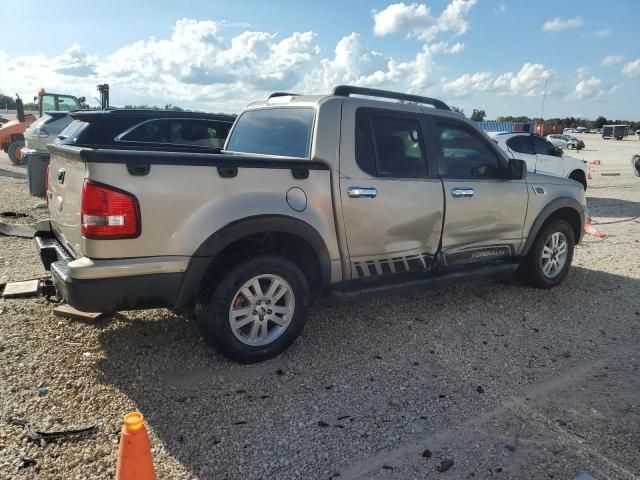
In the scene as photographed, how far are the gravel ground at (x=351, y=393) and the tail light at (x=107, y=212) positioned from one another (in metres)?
1.04

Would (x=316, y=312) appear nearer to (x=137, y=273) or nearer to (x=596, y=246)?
(x=137, y=273)

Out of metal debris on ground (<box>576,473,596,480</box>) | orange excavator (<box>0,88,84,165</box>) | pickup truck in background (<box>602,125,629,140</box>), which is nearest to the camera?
metal debris on ground (<box>576,473,596,480</box>)

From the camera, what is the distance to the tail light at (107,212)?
9.78 feet

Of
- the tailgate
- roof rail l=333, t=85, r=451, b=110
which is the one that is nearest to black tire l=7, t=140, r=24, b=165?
the tailgate

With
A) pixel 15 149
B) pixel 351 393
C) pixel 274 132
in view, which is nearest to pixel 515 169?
pixel 274 132

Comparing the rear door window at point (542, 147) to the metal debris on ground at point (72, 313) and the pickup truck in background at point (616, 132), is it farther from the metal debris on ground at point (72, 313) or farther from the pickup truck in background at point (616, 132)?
the pickup truck in background at point (616, 132)

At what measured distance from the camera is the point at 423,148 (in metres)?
4.48

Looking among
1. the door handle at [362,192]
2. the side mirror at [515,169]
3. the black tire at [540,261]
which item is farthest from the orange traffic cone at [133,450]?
the black tire at [540,261]

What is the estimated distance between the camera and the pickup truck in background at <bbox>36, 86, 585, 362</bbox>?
3.08 m

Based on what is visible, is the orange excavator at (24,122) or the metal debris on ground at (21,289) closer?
the metal debris on ground at (21,289)

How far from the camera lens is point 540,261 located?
18.0 ft

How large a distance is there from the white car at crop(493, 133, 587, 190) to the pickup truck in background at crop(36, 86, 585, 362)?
21.2ft

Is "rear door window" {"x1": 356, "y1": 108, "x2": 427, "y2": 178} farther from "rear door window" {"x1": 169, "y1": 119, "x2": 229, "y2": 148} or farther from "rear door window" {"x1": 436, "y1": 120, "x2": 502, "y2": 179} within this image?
"rear door window" {"x1": 169, "y1": 119, "x2": 229, "y2": 148}

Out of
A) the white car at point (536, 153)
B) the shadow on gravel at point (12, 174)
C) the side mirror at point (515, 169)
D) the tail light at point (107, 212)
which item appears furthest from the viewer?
the shadow on gravel at point (12, 174)
